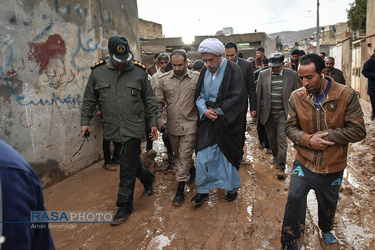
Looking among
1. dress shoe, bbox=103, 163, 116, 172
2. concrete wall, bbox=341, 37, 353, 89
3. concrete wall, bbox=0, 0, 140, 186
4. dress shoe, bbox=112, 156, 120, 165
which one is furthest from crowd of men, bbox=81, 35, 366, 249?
concrete wall, bbox=341, 37, 353, 89

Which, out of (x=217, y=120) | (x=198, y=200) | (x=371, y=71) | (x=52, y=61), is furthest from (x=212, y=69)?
(x=371, y=71)

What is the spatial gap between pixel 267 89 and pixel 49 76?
3332 mm

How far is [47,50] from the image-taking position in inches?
162

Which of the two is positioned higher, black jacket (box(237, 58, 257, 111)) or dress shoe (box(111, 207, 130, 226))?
black jacket (box(237, 58, 257, 111))

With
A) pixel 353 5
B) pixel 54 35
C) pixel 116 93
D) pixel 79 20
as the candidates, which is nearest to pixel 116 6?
pixel 79 20

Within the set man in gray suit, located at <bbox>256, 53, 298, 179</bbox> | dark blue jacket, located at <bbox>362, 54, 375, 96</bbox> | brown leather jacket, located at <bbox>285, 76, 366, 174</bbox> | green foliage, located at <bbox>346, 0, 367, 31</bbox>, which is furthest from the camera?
green foliage, located at <bbox>346, 0, 367, 31</bbox>

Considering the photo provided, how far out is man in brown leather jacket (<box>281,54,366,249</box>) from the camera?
90.4 inches

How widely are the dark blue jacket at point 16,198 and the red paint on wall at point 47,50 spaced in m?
3.50

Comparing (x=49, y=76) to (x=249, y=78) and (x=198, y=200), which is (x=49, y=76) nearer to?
(x=198, y=200)

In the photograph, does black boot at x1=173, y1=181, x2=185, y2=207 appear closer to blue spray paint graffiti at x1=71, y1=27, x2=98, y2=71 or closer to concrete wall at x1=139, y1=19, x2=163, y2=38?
blue spray paint graffiti at x1=71, y1=27, x2=98, y2=71

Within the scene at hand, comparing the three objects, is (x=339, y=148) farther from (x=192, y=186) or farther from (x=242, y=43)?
(x=242, y=43)

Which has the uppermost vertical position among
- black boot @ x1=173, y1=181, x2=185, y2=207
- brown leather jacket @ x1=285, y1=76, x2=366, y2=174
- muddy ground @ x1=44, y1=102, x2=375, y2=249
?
brown leather jacket @ x1=285, y1=76, x2=366, y2=174

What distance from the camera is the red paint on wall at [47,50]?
3917 mm

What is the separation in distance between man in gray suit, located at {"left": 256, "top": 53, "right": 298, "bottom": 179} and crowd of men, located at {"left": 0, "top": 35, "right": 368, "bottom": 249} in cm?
2
